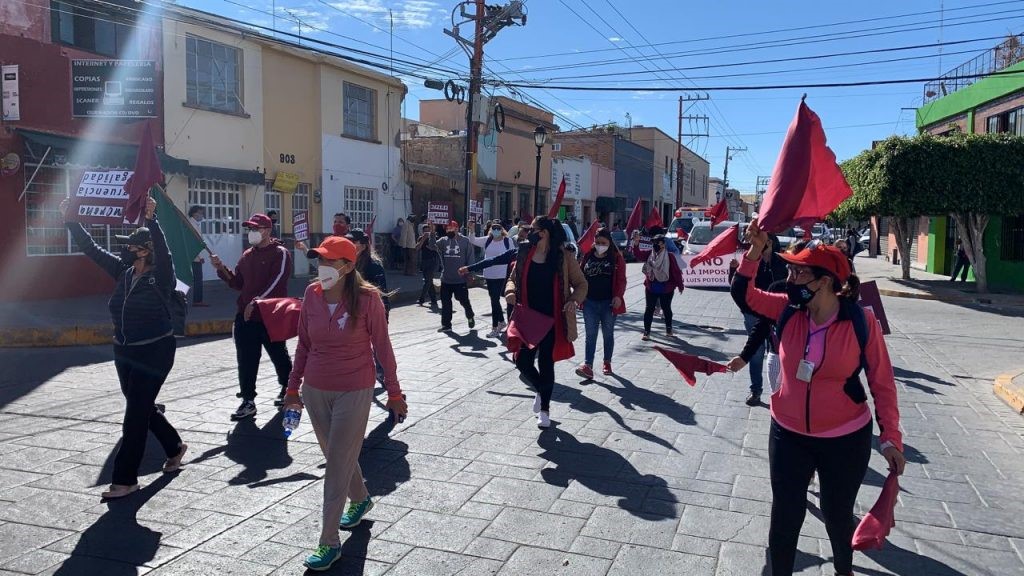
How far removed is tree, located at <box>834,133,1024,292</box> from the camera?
18906 mm

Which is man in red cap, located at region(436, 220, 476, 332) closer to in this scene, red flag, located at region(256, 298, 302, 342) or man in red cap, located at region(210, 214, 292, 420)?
man in red cap, located at region(210, 214, 292, 420)

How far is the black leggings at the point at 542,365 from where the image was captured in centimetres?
644

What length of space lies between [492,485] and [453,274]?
7.08 m

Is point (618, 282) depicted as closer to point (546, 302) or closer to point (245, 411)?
point (546, 302)

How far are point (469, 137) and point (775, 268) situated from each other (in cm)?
1563

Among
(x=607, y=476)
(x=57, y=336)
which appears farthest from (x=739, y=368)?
(x=57, y=336)

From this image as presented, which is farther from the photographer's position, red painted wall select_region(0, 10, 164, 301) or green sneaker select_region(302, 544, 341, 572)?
red painted wall select_region(0, 10, 164, 301)

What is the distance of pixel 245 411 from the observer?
22.1 feet

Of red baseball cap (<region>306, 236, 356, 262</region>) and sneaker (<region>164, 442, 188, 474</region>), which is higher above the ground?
red baseball cap (<region>306, 236, 356, 262</region>)

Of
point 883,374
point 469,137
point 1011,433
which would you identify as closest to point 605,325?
point 1011,433

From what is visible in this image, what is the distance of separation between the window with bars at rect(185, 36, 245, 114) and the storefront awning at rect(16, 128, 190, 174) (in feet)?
8.56

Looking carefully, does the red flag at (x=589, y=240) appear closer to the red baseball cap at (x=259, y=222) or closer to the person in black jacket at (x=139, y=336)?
the red baseball cap at (x=259, y=222)

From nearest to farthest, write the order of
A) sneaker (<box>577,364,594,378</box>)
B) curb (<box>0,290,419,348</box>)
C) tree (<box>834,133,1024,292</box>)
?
sneaker (<box>577,364,594,378</box>) → curb (<box>0,290,419,348</box>) → tree (<box>834,133,1024,292</box>)

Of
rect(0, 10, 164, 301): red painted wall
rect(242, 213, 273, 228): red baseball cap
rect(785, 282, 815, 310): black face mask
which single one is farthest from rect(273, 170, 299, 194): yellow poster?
rect(785, 282, 815, 310): black face mask
